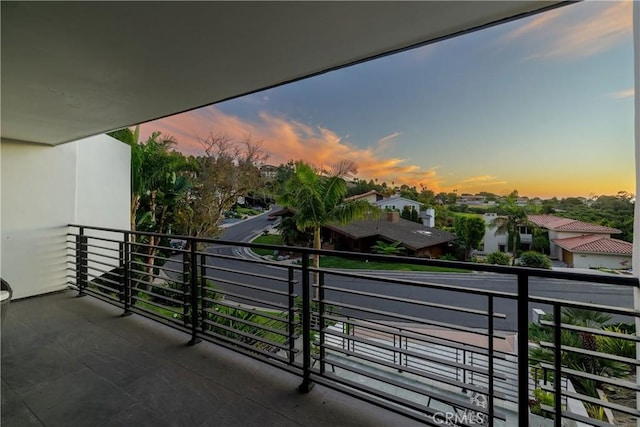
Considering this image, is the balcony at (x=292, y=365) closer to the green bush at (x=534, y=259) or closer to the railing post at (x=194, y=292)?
the railing post at (x=194, y=292)

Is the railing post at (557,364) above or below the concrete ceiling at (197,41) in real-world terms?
below

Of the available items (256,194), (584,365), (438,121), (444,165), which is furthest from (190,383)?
(438,121)

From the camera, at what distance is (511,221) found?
32.4 feet

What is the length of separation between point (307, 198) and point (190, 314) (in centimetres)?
629

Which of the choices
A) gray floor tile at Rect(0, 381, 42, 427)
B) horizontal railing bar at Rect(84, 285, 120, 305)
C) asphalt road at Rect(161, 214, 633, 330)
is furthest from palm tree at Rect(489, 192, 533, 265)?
gray floor tile at Rect(0, 381, 42, 427)

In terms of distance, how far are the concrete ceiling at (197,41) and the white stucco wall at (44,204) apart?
2.08 meters

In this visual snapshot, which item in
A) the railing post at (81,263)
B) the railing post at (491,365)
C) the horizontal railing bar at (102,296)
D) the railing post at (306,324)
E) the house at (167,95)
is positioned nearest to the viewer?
the house at (167,95)

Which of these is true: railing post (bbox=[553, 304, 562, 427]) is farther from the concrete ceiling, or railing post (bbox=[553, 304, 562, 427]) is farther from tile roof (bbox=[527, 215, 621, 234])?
tile roof (bbox=[527, 215, 621, 234])

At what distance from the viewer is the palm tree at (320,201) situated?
8.75 meters

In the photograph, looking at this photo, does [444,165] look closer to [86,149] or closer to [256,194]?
[256,194]

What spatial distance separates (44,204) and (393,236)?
47.9ft

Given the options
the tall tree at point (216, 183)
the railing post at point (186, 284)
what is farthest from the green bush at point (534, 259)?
the tall tree at point (216, 183)

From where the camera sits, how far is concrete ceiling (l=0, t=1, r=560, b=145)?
4.04 ft

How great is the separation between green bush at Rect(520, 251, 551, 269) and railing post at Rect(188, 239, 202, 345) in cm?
771
